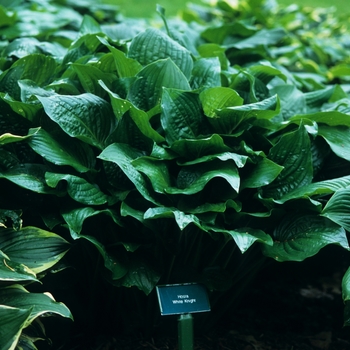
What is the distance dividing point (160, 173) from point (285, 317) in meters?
1.22

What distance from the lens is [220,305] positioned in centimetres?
256

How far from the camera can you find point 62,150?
86.3 inches

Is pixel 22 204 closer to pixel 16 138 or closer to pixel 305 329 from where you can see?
pixel 16 138

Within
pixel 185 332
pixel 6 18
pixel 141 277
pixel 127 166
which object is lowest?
pixel 185 332

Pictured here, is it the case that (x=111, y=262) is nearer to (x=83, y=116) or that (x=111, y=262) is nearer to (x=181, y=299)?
(x=181, y=299)

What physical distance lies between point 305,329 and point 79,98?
1618 millimetres

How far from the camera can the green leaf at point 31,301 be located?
1.77 m

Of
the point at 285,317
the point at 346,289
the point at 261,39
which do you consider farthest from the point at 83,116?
the point at 261,39

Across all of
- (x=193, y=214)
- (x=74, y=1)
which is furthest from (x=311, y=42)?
(x=193, y=214)

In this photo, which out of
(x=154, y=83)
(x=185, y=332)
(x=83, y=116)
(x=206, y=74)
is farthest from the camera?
(x=206, y=74)

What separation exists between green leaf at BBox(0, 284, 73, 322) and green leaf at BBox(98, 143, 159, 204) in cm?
52

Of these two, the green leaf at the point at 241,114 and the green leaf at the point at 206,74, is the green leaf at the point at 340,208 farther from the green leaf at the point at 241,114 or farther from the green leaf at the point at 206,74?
the green leaf at the point at 206,74

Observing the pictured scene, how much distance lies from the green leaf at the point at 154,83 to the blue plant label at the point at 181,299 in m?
0.81

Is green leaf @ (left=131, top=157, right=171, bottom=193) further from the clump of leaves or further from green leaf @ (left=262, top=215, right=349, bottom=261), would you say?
green leaf @ (left=262, top=215, right=349, bottom=261)
